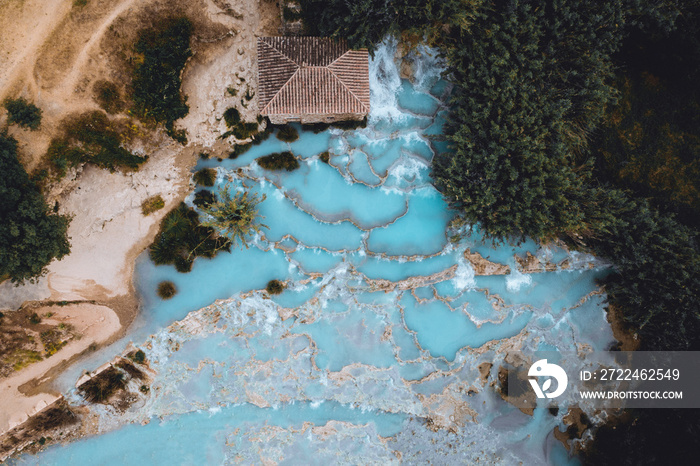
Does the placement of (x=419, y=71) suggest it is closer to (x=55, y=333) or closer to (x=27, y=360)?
(x=55, y=333)

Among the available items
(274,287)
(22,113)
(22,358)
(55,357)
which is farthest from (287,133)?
(22,358)

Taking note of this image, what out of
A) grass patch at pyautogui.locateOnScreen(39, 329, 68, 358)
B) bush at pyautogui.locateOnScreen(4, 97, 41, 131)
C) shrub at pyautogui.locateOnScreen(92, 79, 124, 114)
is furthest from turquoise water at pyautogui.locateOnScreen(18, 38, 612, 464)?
bush at pyautogui.locateOnScreen(4, 97, 41, 131)

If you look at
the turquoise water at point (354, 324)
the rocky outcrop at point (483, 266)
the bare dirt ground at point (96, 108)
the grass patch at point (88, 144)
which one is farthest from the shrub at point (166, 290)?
the rocky outcrop at point (483, 266)

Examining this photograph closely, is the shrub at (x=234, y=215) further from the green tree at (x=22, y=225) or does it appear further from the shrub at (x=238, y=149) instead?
the green tree at (x=22, y=225)

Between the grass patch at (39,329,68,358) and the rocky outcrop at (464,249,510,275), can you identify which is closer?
the grass patch at (39,329,68,358)

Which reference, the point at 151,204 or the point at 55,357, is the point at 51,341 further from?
the point at 151,204

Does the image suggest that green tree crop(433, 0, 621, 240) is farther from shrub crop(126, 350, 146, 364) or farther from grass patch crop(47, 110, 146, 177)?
shrub crop(126, 350, 146, 364)
